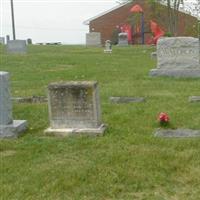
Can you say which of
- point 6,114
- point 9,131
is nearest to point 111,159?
point 9,131

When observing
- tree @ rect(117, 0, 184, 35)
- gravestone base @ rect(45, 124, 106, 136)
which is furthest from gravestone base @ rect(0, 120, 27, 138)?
tree @ rect(117, 0, 184, 35)

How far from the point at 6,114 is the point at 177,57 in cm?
800

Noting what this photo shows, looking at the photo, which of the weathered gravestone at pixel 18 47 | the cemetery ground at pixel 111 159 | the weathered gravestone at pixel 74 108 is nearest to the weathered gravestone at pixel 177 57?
the cemetery ground at pixel 111 159

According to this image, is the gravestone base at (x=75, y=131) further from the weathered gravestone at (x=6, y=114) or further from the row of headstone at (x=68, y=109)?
the weathered gravestone at (x=6, y=114)

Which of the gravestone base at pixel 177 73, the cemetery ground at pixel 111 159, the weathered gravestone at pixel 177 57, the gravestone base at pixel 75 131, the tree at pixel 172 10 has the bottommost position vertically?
the cemetery ground at pixel 111 159

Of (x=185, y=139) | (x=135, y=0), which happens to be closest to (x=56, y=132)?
(x=185, y=139)

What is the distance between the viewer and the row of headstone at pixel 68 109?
7039 millimetres

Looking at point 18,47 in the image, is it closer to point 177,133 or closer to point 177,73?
point 177,73

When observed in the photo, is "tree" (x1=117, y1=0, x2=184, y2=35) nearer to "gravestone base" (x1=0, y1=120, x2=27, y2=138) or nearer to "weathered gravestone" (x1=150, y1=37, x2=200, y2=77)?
"weathered gravestone" (x1=150, y1=37, x2=200, y2=77)

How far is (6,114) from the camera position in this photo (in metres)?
7.07

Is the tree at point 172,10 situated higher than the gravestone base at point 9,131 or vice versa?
the tree at point 172,10

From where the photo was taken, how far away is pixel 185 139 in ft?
21.6

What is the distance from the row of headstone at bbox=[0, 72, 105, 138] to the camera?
7.04 metres

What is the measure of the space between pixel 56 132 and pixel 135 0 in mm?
41207
